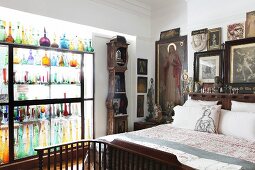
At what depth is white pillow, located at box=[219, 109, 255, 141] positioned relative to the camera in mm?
2539

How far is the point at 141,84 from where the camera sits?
4641 mm

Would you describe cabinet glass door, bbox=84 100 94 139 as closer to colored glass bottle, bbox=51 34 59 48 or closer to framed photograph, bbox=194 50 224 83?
colored glass bottle, bbox=51 34 59 48

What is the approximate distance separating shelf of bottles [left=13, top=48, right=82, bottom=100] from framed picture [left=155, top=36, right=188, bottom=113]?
1781 mm

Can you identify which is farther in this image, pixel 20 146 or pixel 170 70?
pixel 170 70

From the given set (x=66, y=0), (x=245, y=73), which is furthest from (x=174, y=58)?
(x=66, y=0)

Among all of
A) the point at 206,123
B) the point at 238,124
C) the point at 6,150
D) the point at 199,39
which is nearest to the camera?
the point at 238,124

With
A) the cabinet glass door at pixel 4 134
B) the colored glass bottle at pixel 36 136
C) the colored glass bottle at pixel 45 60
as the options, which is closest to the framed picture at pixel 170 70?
the colored glass bottle at pixel 45 60

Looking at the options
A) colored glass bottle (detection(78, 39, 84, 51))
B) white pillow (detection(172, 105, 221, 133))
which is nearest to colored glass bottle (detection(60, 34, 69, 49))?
colored glass bottle (detection(78, 39, 84, 51))

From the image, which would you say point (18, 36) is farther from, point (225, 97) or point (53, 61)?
point (225, 97)

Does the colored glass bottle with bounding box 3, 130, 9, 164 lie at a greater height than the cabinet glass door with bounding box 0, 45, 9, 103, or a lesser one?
lesser

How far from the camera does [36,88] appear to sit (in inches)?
135

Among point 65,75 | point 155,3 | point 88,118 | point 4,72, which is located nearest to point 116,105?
point 88,118

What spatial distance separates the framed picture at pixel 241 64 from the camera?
122 inches

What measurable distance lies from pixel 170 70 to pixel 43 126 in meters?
2.68
